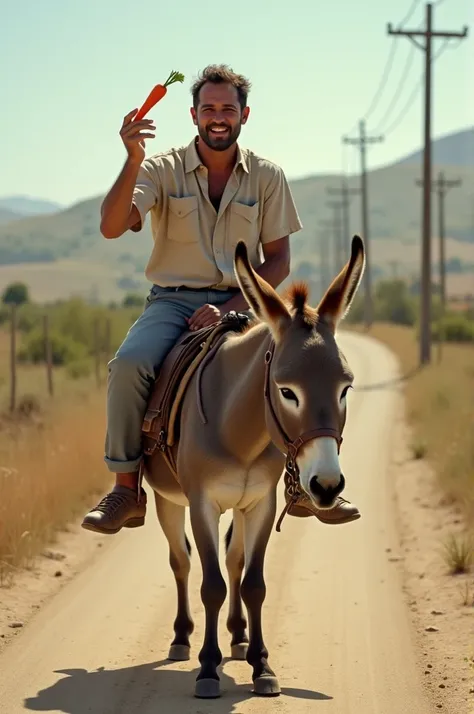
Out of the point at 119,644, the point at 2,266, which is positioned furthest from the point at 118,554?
the point at 2,266

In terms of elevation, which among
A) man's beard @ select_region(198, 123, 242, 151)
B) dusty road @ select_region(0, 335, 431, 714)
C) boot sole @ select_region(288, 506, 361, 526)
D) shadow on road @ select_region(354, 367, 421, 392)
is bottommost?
shadow on road @ select_region(354, 367, 421, 392)

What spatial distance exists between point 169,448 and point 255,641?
112 centimetres

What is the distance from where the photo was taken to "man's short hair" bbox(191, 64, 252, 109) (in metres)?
6.82

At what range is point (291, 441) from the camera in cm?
543

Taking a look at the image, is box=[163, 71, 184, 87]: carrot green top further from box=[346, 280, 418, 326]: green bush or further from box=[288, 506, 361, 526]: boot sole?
box=[346, 280, 418, 326]: green bush

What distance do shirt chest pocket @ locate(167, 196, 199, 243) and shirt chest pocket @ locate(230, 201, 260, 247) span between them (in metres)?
0.20

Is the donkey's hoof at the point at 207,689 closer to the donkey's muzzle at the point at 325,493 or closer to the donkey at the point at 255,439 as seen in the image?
the donkey at the point at 255,439

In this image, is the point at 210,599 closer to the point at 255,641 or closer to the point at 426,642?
the point at 255,641

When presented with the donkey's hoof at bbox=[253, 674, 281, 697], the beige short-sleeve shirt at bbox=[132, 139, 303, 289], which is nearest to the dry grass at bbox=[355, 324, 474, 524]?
the beige short-sleeve shirt at bbox=[132, 139, 303, 289]

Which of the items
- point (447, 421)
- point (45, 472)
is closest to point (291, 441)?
point (45, 472)

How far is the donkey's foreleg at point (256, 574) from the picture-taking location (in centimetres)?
630

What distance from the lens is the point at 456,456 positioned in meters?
14.2

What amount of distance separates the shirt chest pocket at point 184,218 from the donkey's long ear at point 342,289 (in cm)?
151

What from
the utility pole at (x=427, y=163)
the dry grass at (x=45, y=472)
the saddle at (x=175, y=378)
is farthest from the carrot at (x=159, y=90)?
the utility pole at (x=427, y=163)
